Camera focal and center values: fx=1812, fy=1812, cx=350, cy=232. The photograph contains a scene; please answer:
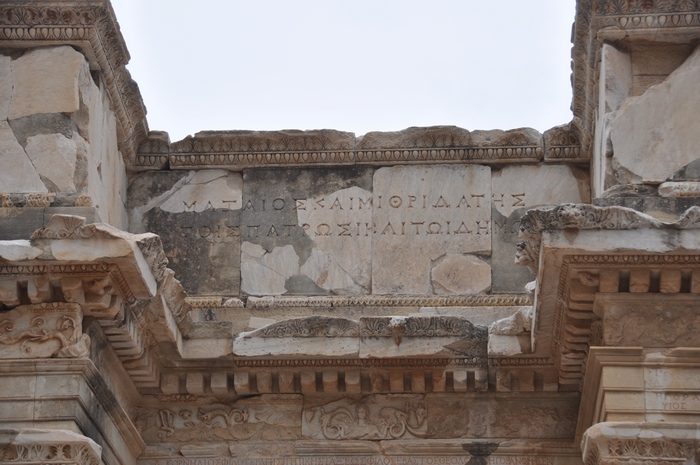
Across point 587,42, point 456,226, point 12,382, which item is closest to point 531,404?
point 456,226

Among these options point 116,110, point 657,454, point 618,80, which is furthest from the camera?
point 116,110

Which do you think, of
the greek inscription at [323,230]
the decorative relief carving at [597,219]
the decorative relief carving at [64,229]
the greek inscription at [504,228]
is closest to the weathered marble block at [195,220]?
the greek inscription at [323,230]

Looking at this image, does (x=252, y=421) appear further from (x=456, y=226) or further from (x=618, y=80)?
(x=618, y=80)

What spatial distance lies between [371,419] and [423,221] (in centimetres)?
167

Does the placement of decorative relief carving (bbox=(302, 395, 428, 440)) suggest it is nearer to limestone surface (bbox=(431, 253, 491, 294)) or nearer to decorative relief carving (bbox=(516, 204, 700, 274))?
limestone surface (bbox=(431, 253, 491, 294))

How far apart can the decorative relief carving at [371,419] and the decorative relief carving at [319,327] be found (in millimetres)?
567

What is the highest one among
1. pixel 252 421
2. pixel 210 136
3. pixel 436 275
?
pixel 210 136

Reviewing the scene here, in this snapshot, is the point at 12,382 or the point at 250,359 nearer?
the point at 12,382

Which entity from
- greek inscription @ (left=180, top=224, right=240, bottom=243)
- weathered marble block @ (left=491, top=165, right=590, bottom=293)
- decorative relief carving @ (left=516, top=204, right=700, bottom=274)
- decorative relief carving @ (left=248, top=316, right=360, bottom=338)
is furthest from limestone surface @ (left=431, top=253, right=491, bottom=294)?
decorative relief carving @ (left=516, top=204, right=700, bottom=274)

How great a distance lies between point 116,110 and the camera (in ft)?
41.6

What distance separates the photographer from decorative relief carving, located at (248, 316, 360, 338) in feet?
38.3

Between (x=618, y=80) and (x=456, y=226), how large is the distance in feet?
5.88

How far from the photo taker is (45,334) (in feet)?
34.9

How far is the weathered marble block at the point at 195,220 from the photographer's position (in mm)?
12820
